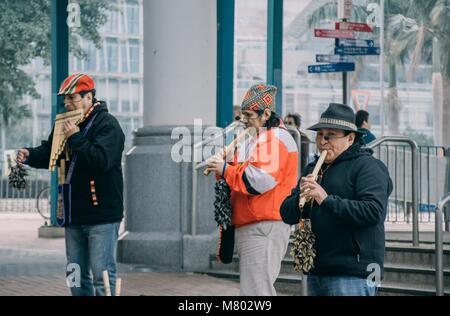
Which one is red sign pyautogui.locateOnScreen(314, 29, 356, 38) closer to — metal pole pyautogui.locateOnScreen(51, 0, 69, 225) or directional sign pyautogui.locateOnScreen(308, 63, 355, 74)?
directional sign pyautogui.locateOnScreen(308, 63, 355, 74)

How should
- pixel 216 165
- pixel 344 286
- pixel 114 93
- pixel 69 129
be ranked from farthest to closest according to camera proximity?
pixel 114 93 < pixel 69 129 < pixel 216 165 < pixel 344 286

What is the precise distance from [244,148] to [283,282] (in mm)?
3523

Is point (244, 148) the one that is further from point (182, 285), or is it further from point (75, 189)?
point (182, 285)

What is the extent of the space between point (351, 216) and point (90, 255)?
7.72 feet

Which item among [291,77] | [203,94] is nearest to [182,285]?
[203,94]

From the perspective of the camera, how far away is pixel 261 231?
21.1ft

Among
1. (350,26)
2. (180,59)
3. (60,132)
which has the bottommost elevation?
(60,132)

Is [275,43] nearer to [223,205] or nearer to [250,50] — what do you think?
[223,205]

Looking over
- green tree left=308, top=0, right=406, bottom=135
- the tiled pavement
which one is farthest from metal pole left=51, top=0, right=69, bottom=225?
green tree left=308, top=0, right=406, bottom=135

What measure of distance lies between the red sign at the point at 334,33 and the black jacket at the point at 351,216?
7525mm

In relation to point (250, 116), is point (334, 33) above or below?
above

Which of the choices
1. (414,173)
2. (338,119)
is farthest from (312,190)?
(414,173)

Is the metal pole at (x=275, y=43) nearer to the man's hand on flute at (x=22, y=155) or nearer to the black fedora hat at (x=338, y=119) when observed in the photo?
the man's hand on flute at (x=22, y=155)

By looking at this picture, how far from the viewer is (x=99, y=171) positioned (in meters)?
6.84
